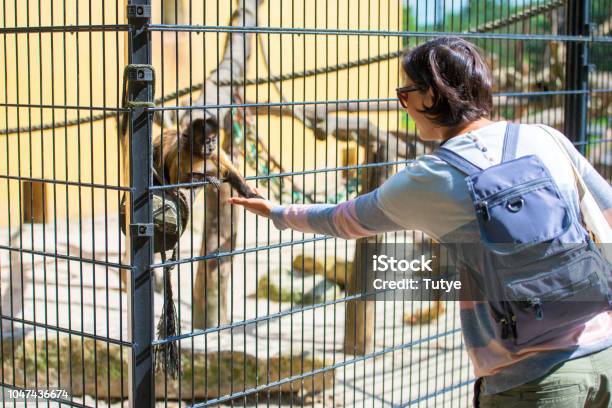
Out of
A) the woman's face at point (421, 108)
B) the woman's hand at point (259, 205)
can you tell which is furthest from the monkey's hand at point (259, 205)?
the woman's face at point (421, 108)

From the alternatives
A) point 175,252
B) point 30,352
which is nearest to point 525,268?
point 175,252

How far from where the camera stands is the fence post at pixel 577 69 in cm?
439

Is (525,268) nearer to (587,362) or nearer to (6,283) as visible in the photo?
(587,362)

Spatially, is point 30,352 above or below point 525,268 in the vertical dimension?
below

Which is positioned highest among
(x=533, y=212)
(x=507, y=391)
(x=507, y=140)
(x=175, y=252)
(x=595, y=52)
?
(x=595, y=52)

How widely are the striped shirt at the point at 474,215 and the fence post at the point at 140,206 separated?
2.34 feet

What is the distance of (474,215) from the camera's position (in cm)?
184

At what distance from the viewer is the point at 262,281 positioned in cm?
605

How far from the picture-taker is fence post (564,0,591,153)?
439 cm

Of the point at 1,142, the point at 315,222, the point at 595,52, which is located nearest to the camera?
the point at 315,222

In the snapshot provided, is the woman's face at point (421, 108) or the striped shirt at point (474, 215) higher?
the woman's face at point (421, 108)

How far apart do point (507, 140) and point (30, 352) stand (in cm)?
327

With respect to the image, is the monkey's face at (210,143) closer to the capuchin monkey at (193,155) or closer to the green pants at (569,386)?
the capuchin monkey at (193,155)

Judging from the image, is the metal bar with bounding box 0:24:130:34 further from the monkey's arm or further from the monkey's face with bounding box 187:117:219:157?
the monkey's face with bounding box 187:117:219:157
